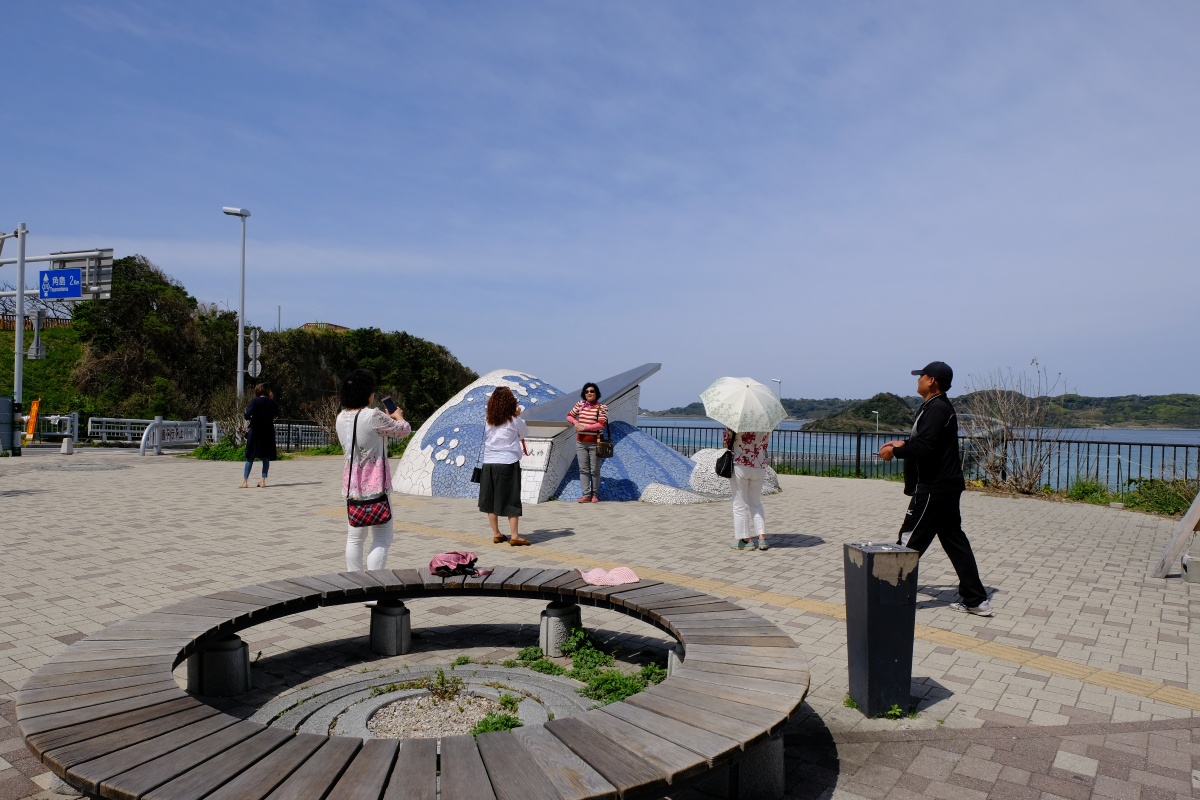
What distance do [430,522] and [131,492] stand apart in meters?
5.95

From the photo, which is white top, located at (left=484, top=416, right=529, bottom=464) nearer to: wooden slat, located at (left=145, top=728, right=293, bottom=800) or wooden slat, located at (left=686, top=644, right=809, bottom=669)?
wooden slat, located at (left=686, top=644, right=809, bottom=669)

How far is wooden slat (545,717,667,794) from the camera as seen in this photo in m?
2.18

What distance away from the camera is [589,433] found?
11.1 meters

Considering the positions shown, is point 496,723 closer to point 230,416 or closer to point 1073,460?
point 1073,460

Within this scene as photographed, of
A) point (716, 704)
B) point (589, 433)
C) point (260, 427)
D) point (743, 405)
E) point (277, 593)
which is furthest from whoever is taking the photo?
point (260, 427)

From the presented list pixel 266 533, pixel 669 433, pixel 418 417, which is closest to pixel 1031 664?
pixel 266 533

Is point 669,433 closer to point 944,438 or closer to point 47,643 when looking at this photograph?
point 944,438

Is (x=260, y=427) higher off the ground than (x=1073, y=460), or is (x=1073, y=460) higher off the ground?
(x=260, y=427)

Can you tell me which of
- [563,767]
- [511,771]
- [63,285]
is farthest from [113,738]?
[63,285]

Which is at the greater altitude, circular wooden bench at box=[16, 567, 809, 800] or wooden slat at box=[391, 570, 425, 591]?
wooden slat at box=[391, 570, 425, 591]

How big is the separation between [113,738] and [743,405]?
19.7ft

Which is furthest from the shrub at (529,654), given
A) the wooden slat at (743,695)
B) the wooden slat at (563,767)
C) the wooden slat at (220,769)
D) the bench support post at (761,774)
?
the wooden slat at (220,769)

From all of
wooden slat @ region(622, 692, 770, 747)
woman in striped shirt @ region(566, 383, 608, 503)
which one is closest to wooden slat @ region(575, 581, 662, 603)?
wooden slat @ region(622, 692, 770, 747)

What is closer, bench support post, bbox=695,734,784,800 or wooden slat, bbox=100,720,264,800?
wooden slat, bbox=100,720,264,800
